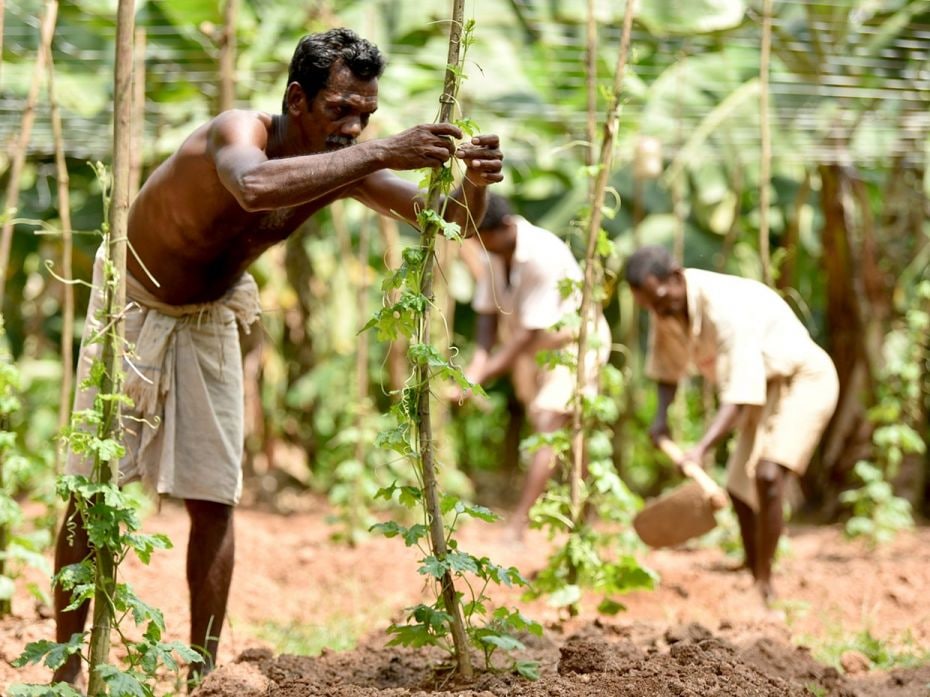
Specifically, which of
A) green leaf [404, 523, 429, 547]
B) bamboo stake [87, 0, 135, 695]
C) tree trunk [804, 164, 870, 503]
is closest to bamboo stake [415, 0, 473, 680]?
green leaf [404, 523, 429, 547]

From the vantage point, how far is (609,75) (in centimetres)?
840

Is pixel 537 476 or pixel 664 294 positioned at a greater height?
pixel 664 294

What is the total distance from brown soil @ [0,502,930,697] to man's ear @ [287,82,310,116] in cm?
152

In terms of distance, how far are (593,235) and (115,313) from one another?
2053mm

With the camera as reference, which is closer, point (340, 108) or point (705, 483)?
point (340, 108)

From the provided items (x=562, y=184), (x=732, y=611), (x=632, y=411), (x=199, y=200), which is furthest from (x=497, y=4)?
(x=199, y=200)

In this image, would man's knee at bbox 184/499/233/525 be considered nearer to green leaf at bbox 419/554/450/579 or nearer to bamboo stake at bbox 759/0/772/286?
green leaf at bbox 419/554/450/579

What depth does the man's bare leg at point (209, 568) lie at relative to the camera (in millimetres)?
3713

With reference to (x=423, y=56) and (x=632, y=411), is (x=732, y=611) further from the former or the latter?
(x=423, y=56)

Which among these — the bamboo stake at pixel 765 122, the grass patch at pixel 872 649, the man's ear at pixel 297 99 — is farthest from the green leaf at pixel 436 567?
the bamboo stake at pixel 765 122

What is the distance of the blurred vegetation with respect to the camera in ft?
24.7

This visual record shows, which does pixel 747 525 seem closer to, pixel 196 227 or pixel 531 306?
pixel 531 306

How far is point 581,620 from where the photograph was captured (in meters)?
4.75

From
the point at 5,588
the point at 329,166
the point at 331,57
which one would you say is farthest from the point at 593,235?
the point at 5,588
